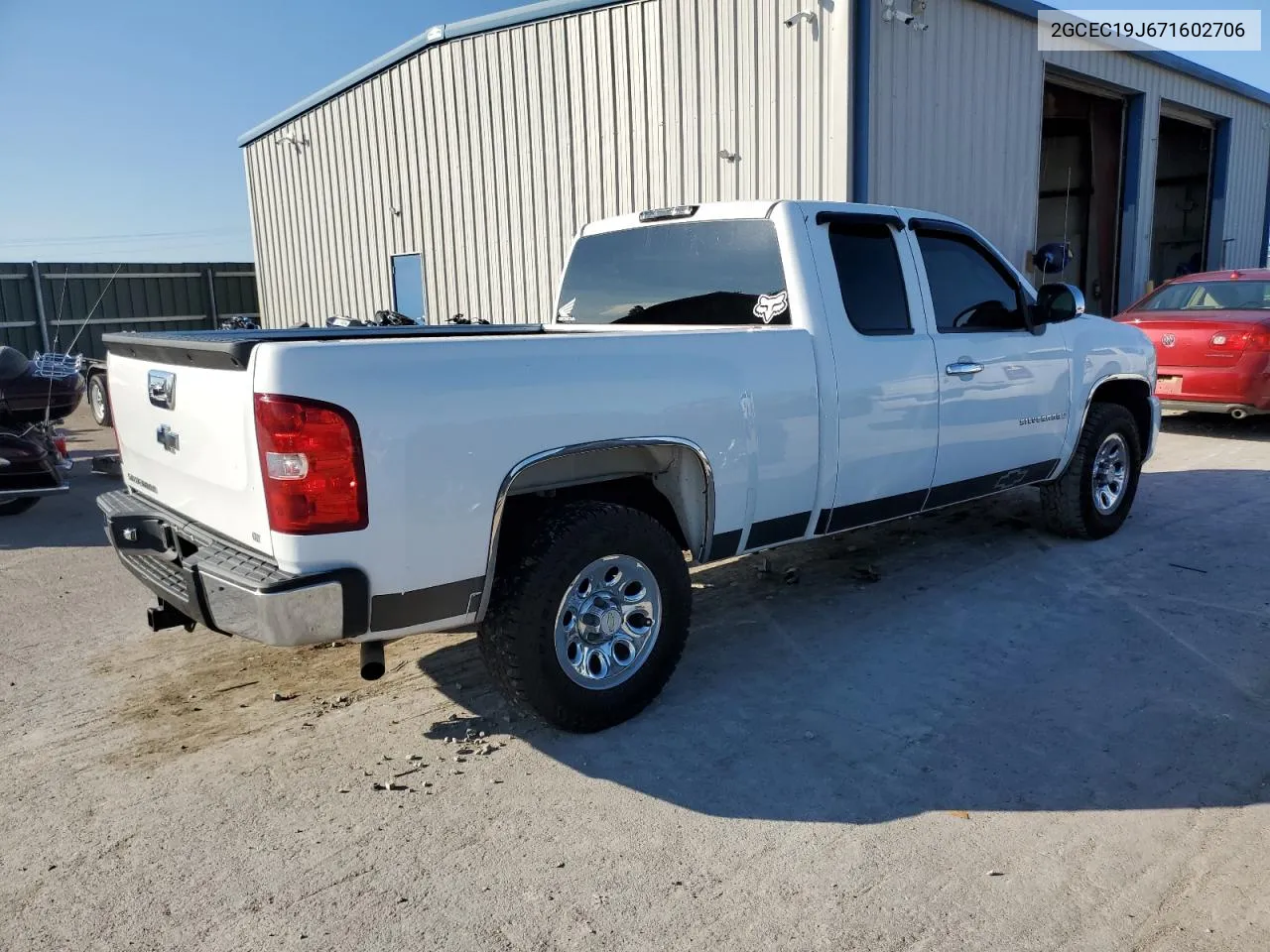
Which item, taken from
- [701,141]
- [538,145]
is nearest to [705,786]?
[701,141]

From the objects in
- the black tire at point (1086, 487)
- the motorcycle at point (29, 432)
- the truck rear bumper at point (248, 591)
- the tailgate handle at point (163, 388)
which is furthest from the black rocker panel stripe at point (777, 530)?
the motorcycle at point (29, 432)

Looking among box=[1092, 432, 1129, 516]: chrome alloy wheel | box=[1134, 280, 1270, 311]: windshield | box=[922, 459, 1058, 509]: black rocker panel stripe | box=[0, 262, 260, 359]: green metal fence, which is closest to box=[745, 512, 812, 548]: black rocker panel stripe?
box=[922, 459, 1058, 509]: black rocker panel stripe

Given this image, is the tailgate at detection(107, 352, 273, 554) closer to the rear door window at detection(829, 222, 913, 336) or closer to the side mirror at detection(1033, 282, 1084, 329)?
the rear door window at detection(829, 222, 913, 336)

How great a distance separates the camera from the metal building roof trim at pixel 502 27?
1112cm

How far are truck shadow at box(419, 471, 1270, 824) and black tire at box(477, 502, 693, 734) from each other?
17 cm

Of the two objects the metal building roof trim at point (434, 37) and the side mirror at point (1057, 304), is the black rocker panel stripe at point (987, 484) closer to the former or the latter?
the side mirror at point (1057, 304)

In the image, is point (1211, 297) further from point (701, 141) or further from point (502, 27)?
point (502, 27)

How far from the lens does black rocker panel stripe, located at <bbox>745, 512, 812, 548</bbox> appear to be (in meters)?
4.02

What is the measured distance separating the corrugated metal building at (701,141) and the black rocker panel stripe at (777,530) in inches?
230

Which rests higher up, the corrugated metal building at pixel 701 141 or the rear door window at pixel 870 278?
the corrugated metal building at pixel 701 141

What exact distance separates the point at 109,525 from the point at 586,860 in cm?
237

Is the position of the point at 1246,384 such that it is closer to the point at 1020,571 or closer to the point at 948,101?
the point at 948,101

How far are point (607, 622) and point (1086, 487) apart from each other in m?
3.72

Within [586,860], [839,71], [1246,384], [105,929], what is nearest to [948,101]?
[839,71]
